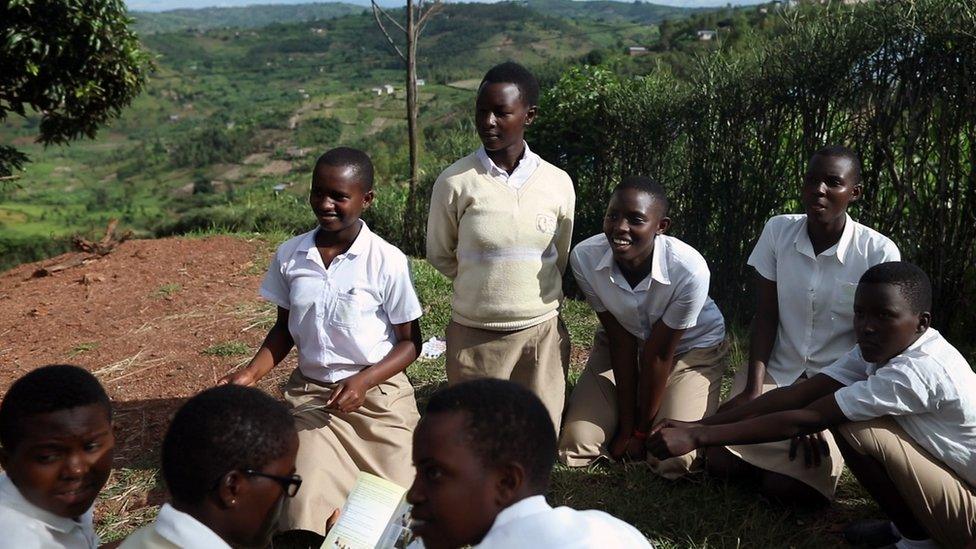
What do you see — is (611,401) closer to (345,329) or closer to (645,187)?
(645,187)

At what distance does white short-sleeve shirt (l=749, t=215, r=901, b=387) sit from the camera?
3.61 meters

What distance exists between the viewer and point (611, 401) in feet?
13.6

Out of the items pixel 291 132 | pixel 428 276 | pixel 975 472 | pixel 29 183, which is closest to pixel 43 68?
pixel 428 276

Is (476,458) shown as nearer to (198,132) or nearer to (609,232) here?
(609,232)

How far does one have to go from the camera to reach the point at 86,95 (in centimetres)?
888

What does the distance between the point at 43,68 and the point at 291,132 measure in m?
55.6

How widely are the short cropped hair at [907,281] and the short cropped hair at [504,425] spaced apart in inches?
61.6

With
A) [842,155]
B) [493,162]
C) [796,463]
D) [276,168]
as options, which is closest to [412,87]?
[493,162]

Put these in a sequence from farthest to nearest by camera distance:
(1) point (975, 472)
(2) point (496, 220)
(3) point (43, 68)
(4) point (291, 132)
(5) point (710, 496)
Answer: (4) point (291, 132) → (3) point (43, 68) → (2) point (496, 220) → (5) point (710, 496) → (1) point (975, 472)

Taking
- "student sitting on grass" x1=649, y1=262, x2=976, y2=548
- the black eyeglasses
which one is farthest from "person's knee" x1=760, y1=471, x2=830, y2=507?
the black eyeglasses

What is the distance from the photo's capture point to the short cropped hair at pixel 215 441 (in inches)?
78.7

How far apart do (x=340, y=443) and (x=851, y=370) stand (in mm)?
2007

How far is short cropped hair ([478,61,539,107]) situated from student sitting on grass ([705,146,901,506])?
4.02 feet

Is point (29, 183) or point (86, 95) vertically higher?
point (86, 95)
